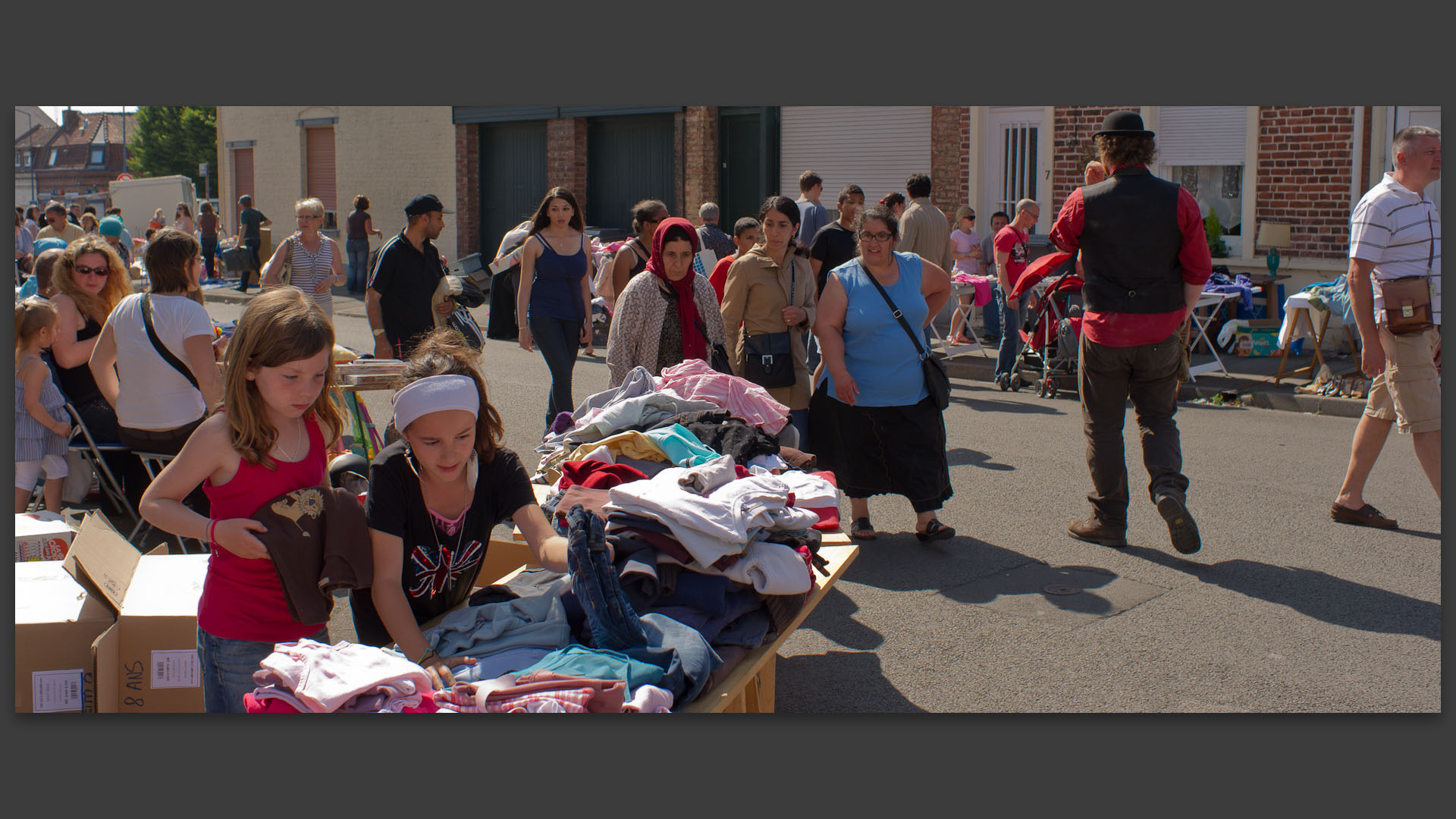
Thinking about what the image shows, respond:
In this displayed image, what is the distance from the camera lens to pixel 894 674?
469 centimetres

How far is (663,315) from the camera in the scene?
20.9 feet

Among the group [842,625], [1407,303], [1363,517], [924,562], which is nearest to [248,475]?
[842,625]

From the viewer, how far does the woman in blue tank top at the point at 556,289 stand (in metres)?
7.83

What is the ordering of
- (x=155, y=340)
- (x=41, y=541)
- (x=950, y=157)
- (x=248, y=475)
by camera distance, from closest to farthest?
(x=248, y=475) < (x=41, y=541) < (x=155, y=340) < (x=950, y=157)

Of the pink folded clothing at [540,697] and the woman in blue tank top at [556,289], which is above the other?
the woman in blue tank top at [556,289]

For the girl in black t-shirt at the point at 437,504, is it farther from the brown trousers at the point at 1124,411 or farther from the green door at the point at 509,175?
the green door at the point at 509,175

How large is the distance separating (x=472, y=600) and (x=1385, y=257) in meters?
4.58

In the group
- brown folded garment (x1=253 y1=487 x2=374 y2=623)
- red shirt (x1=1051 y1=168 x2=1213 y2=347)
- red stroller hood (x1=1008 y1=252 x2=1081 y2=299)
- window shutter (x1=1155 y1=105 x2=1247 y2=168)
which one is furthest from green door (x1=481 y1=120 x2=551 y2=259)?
brown folded garment (x1=253 y1=487 x2=374 y2=623)

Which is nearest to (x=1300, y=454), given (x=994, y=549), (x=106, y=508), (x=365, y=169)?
(x=994, y=549)

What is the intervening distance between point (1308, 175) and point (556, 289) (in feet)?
32.5

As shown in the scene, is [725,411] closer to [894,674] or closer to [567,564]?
[894,674]

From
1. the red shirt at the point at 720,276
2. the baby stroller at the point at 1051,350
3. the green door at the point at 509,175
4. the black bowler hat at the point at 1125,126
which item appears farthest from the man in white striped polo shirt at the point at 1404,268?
the green door at the point at 509,175

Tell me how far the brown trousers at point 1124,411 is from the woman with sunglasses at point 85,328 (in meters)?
4.71

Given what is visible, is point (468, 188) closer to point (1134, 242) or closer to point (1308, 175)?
point (1308, 175)
